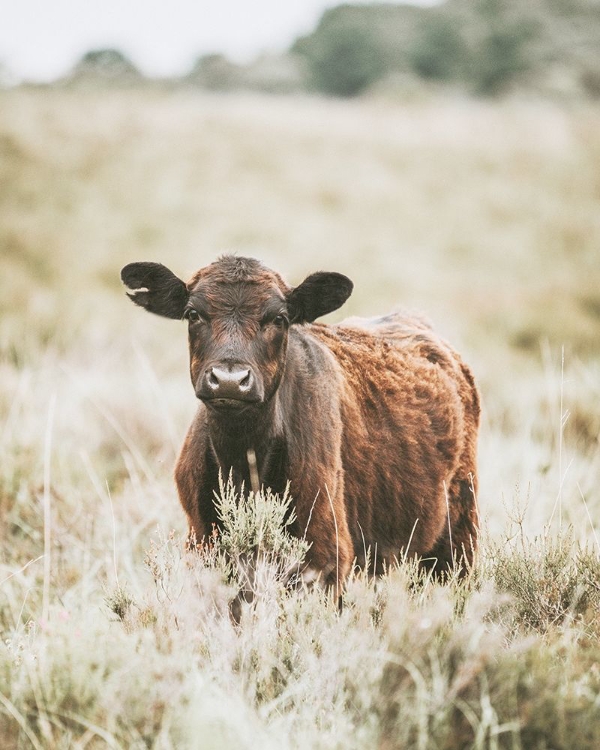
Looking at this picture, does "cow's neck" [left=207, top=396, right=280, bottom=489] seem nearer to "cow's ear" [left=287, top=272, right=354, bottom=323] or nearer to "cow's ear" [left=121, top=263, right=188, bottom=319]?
"cow's ear" [left=287, top=272, right=354, bottom=323]

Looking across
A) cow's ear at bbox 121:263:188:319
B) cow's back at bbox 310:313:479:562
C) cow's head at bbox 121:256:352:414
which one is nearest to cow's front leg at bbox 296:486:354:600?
cow's back at bbox 310:313:479:562

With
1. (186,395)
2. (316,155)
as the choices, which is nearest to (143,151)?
(316,155)

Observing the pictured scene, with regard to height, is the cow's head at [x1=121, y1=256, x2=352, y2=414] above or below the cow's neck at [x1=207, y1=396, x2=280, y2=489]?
above

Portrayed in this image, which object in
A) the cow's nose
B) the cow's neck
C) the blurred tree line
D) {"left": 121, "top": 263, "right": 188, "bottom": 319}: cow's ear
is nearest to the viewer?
the cow's nose

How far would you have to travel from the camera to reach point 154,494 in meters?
5.16

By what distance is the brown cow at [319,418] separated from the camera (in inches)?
140

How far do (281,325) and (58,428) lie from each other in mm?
3541

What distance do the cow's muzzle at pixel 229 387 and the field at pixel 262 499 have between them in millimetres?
479

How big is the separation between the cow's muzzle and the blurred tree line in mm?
36936

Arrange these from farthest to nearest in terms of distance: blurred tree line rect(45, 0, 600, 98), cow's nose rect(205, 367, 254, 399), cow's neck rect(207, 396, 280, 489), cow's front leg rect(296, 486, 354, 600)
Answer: blurred tree line rect(45, 0, 600, 98)
cow's neck rect(207, 396, 280, 489)
cow's front leg rect(296, 486, 354, 600)
cow's nose rect(205, 367, 254, 399)

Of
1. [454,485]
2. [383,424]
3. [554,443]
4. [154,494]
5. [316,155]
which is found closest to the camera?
[383,424]

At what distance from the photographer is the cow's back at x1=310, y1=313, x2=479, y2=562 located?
4.14 meters

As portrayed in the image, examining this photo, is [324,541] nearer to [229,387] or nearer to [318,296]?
[229,387]

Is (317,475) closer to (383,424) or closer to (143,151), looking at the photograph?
(383,424)
